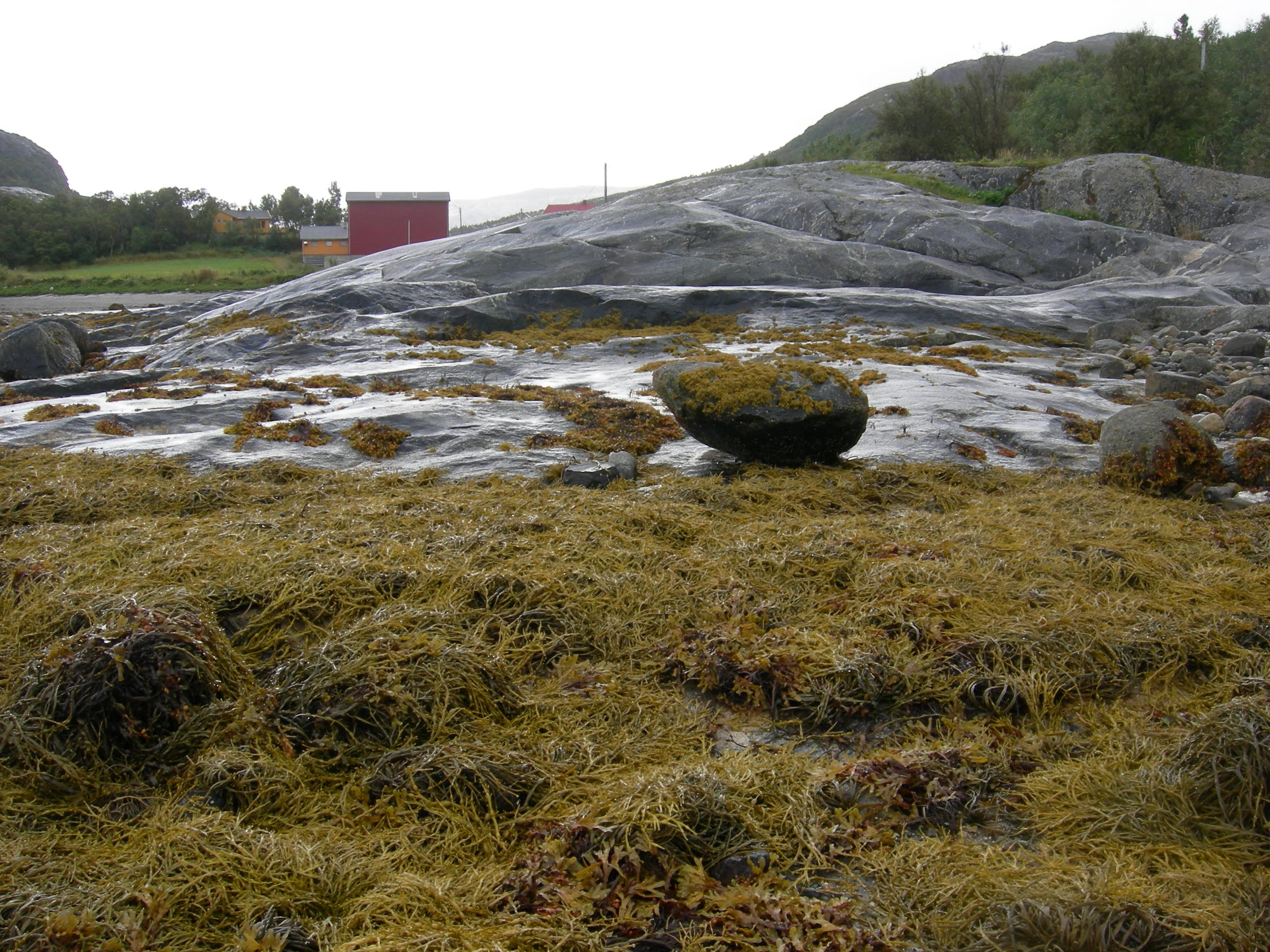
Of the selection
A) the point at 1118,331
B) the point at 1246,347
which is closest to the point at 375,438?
the point at 1246,347

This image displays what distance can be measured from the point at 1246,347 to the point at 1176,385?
10.3ft

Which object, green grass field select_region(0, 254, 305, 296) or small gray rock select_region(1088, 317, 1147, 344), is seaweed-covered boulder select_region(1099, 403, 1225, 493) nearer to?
small gray rock select_region(1088, 317, 1147, 344)

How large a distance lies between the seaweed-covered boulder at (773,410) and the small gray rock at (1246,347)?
786 cm

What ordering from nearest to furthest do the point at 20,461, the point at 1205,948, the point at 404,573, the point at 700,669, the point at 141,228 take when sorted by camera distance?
the point at 1205,948 → the point at 700,669 → the point at 404,573 → the point at 20,461 → the point at 141,228

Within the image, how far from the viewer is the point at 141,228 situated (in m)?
52.7

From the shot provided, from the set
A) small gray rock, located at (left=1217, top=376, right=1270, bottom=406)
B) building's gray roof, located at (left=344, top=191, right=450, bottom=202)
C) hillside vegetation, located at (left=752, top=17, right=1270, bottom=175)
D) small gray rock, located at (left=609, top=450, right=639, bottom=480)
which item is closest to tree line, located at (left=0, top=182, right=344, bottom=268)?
building's gray roof, located at (left=344, top=191, right=450, bottom=202)

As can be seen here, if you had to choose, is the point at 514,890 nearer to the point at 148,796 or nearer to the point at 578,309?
the point at 148,796

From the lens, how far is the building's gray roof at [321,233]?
5162cm

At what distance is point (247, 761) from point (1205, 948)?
2.82 m

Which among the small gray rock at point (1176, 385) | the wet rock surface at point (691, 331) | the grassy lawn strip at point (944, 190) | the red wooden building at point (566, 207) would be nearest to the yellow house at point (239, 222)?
the red wooden building at point (566, 207)

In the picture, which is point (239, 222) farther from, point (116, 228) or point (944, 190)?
point (944, 190)

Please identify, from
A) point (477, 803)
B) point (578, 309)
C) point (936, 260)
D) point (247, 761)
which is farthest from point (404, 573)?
point (936, 260)

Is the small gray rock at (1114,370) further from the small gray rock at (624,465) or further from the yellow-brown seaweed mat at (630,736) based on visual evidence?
the small gray rock at (624,465)

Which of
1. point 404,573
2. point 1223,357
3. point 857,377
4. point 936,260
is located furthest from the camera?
point 936,260
